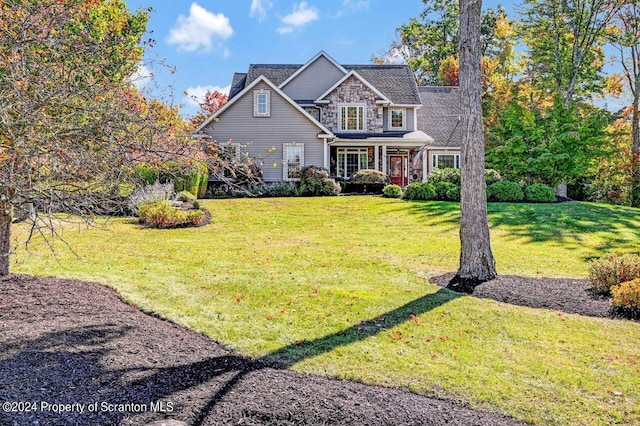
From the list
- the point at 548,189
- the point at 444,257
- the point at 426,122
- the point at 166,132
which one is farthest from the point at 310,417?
the point at 426,122

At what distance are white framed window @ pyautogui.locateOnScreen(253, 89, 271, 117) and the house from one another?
0.05 m

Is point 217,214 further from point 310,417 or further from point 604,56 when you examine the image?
point 604,56

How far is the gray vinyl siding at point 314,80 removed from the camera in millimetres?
29031

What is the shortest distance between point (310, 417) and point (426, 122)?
29171mm

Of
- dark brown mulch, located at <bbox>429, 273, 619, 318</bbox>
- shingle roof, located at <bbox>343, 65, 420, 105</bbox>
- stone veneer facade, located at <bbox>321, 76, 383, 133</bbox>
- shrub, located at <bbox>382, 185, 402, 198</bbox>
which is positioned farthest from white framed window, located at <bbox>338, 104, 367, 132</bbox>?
dark brown mulch, located at <bbox>429, 273, 619, 318</bbox>

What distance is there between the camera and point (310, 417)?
328 cm

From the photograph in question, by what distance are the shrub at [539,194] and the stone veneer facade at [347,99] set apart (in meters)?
10.8

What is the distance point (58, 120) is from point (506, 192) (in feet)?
58.2

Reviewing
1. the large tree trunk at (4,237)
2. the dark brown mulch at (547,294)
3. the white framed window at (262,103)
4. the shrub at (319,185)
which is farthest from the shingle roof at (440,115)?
the large tree trunk at (4,237)

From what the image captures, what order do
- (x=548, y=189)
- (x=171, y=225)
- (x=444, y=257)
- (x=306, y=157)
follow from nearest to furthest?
1. (x=444, y=257)
2. (x=171, y=225)
3. (x=548, y=189)
4. (x=306, y=157)

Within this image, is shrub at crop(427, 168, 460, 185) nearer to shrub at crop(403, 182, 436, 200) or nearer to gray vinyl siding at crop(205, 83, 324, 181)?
shrub at crop(403, 182, 436, 200)

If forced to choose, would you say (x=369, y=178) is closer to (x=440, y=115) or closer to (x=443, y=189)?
(x=443, y=189)

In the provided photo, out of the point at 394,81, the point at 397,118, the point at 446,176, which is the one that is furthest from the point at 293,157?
the point at 394,81

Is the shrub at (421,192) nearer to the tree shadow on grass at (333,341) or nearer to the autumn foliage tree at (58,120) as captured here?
the tree shadow on grass at (333,341)
